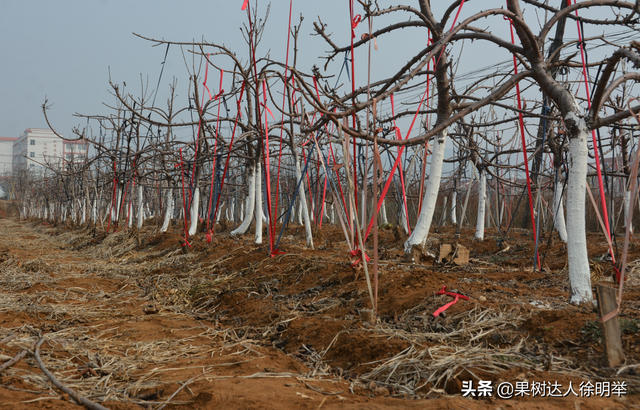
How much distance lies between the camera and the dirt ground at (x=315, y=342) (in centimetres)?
197

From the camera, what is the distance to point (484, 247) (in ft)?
23.9

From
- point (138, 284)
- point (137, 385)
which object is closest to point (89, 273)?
point (138, 284)

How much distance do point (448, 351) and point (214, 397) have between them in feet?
4.33

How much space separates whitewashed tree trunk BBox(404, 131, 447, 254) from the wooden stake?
8.32 feet

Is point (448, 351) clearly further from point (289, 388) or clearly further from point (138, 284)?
point (138, 284)

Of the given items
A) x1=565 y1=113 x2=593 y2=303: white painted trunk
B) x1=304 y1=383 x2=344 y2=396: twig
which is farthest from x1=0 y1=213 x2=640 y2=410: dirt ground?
x1=565 y1=113 x2=593 y2=303: white painted trunk

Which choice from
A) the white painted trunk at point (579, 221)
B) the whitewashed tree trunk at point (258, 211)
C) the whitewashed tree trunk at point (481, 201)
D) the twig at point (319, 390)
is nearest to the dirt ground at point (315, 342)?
the twig at point (319, 390)

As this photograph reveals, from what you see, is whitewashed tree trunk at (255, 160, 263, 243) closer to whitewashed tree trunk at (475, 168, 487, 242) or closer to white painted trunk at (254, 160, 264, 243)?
white painted trunk at (254, 160, 264, 243)

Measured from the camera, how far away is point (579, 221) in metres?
2.84

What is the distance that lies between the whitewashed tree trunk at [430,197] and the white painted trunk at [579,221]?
1.79m

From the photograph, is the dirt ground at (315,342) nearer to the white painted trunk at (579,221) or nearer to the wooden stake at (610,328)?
the wooden stake at (610,328)

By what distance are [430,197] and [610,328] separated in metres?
2.70

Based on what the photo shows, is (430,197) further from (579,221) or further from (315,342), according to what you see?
(315,342)

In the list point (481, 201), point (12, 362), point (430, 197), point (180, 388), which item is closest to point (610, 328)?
point (180, 388)
